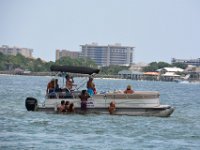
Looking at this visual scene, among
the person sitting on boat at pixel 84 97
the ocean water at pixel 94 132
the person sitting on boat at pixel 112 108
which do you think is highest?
the person sitting on boat at pixel 84 97

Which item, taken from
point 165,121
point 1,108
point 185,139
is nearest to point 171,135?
point 185,139

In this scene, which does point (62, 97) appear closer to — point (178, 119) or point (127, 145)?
point (178, 119)

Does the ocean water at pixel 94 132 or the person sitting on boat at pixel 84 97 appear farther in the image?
the person sitting on boat at pixel 84 97

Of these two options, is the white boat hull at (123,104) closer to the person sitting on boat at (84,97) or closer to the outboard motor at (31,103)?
the person sitting on boat at (84,97)

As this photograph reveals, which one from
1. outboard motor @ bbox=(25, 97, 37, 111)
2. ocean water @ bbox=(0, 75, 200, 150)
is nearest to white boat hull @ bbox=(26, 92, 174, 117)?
ocean water @ bbox=(0, 75, 200, 150)

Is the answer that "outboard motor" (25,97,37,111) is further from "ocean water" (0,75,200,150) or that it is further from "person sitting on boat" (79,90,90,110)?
"person sitting on boat" (79,90,90,110)

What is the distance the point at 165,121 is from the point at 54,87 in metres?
5.66

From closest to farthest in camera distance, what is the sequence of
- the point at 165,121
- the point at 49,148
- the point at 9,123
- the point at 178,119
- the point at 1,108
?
the point at 49,148 < the point at 9,123 < the point at 165,121 < the point at 178,119 < the point at 1,108

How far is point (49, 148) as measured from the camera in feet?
105

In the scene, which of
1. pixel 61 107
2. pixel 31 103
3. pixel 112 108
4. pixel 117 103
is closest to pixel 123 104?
pixel 117 103

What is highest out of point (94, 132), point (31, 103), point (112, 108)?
point (31, 103)

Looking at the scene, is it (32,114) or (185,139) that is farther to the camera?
(32,114)

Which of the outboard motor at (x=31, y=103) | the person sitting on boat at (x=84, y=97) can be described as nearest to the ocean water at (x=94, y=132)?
the outboard motor at (x=31, y=103)

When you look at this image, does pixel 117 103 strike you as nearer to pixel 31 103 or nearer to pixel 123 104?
pixel 123 104
